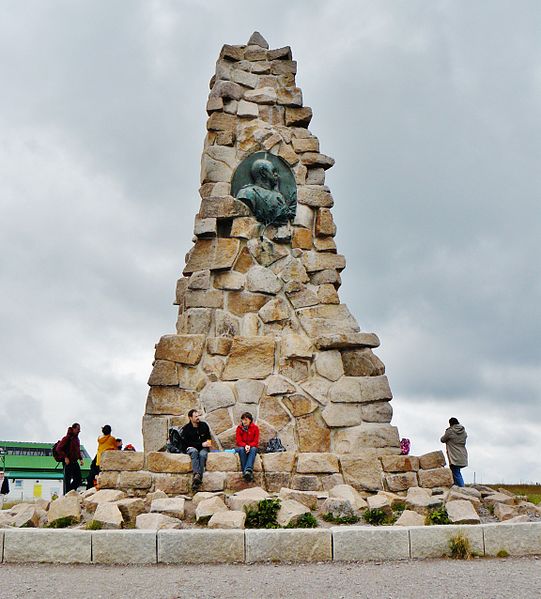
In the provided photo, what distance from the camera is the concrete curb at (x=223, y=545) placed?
700 centimetres

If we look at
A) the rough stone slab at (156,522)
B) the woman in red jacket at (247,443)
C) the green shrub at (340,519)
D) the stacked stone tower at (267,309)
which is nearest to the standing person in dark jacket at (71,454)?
the stacked stone tower at (267,309)

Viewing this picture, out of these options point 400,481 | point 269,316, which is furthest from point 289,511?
point 269,316

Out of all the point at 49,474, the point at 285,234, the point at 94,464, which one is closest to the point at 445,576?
the point at 285,234

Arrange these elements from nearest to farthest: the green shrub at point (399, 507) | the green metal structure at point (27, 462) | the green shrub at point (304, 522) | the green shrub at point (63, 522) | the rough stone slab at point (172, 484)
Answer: the green shrub at point (304, 522) < the green shrub at point (63, 522) < the green shrub at point (399, 507) < the rough stone slab at point (172, 484) < the green metal structure at point (27, 462)

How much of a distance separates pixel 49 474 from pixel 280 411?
40.0ft

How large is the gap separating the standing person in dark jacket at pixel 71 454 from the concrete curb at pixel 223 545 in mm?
4829

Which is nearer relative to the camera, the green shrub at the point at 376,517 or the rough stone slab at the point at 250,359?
the green shrub at the point at 376,517

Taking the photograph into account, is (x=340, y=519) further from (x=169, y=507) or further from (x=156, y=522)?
(x=156, y=522)

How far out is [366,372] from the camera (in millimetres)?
11008

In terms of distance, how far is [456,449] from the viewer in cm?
1163

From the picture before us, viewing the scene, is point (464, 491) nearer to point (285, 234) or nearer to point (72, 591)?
point (285, 234)

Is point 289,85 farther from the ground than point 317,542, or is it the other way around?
point 289,85

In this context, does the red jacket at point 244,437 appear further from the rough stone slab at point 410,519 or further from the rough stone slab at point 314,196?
the rough stone slab at point 314,196

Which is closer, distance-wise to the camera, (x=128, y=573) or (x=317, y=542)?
(x=128, y=573)
